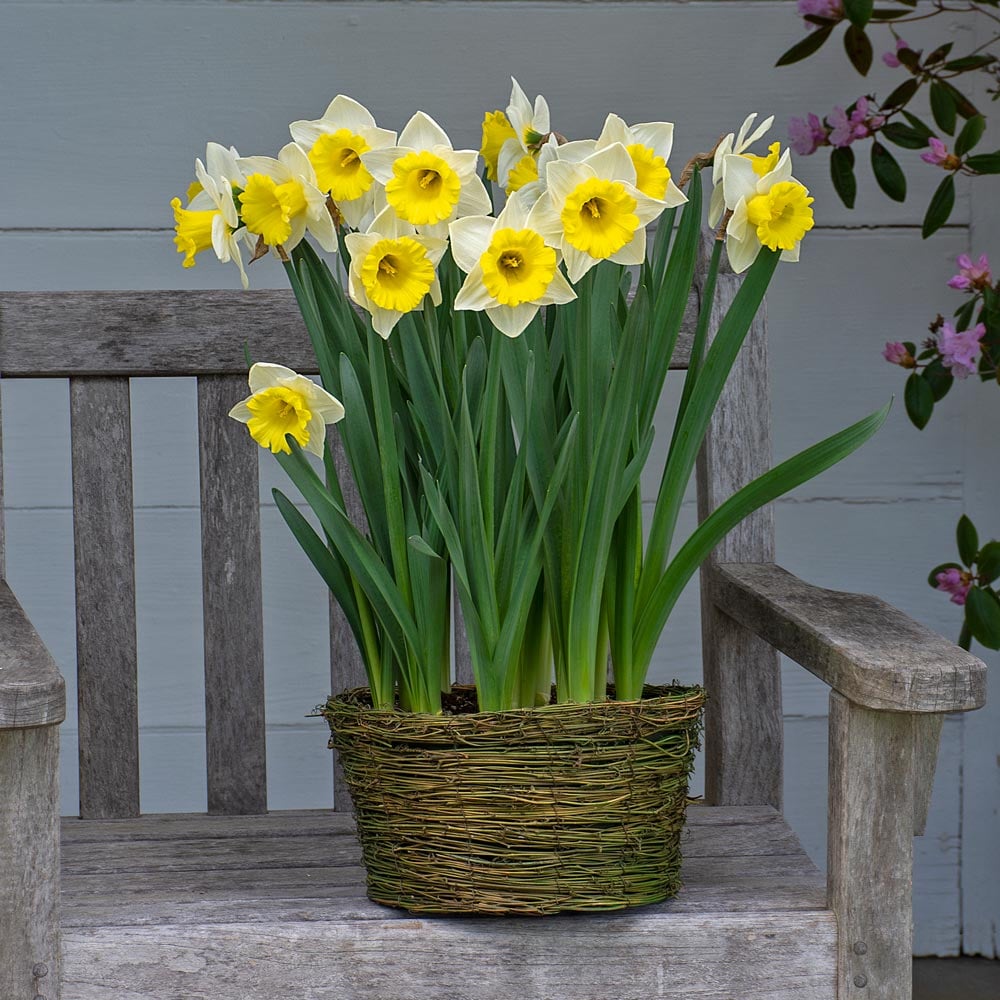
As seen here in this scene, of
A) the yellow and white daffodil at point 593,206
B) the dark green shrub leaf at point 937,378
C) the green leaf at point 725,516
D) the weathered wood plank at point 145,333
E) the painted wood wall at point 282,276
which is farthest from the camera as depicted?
the painted wood wall at point 282,276

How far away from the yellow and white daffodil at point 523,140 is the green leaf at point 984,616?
0.77 metres

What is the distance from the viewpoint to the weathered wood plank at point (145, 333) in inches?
44.8

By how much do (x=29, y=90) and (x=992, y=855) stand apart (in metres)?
1.60

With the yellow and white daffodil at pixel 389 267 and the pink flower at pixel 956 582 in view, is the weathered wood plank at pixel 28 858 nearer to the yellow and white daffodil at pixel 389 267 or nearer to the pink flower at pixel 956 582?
the yellow and white daffodil at pixel 389 267

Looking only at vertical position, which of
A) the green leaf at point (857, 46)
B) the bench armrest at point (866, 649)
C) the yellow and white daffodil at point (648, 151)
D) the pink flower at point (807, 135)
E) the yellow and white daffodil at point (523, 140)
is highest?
the green leaf at point (857, 46)

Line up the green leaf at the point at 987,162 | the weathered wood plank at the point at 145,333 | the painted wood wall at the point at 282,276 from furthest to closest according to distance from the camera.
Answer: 1. the painted wood wall at the point at 282,276
2. the green leaf at the point at 987,162
3. the weathered wood plank at the point at 145,333

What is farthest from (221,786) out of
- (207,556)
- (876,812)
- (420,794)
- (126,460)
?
(876,812)

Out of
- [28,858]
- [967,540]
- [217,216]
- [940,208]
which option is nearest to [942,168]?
[940,208]

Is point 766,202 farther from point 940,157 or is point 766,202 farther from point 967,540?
point 967,540

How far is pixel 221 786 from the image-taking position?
1180 mm

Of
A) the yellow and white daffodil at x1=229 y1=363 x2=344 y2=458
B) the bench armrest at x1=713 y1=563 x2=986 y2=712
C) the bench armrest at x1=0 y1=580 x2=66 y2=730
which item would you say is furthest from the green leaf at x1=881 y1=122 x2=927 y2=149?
the bench armrest at x1=0 y1=580 x2=66 y2=730

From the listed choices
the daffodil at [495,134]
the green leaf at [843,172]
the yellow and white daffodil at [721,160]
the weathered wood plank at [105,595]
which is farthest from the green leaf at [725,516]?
the green leaf at [843,172]

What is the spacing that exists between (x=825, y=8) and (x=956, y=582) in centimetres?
63

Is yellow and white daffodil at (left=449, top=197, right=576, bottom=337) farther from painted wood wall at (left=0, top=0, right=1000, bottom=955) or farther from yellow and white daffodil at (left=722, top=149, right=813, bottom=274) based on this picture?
painted wood wall at (left=0, top=0, right=1000, bottom=955)
